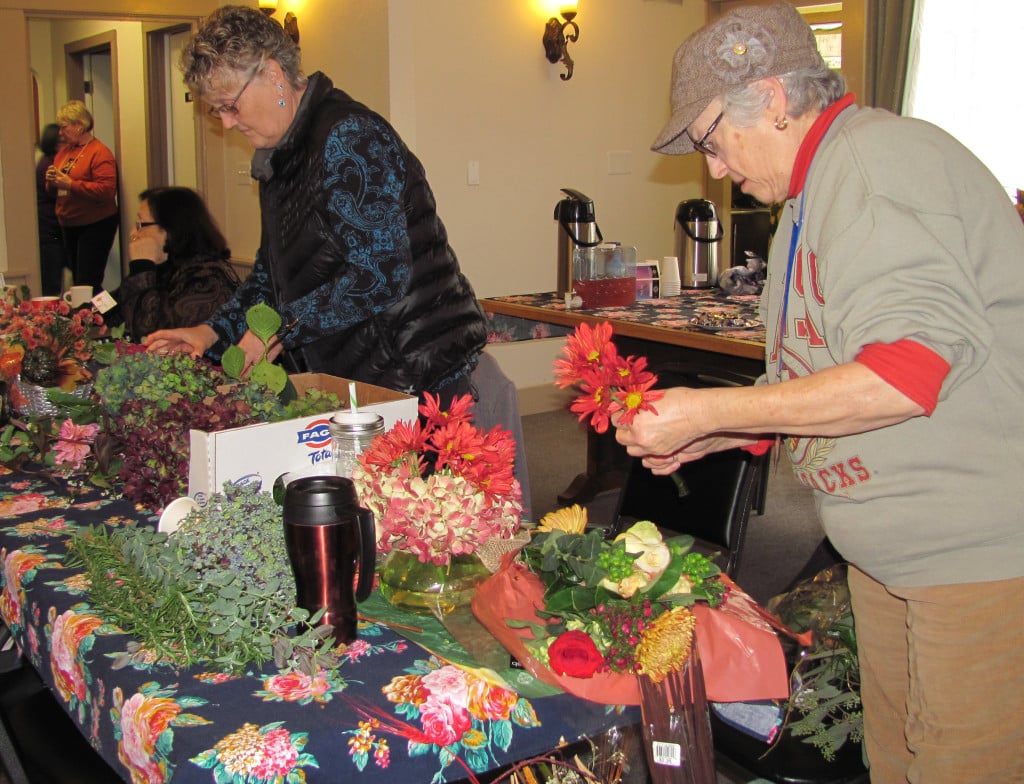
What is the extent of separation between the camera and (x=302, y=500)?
45.1 inches

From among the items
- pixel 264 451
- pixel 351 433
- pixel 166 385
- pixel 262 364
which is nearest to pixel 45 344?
pixel 166 385

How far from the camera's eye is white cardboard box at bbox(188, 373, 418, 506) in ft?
4.87

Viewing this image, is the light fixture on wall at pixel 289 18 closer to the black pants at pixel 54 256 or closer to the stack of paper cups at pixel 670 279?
the black pants at pixel 54 256

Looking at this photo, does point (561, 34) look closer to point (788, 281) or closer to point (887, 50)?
point (887, 50)

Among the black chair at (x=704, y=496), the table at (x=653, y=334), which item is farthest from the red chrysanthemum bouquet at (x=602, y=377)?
the table at (x=653, y=334)

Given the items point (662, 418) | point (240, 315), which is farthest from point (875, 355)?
point (240, 315)

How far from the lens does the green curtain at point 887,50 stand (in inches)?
216

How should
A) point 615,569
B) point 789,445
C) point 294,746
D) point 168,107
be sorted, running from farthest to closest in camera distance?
point 168,107 < point 789,445 < point 615,569 < point 294,746

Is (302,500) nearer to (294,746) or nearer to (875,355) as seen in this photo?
(294,746)

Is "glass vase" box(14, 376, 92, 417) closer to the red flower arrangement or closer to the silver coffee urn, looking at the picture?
the red flower arrangement

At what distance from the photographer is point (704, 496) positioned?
7.93 feet

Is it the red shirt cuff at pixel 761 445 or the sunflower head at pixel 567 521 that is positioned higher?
the red shirt cuff at pixel 761 445

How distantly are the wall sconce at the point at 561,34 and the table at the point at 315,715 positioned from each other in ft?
17.2

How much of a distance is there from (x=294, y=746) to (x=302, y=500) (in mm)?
271
